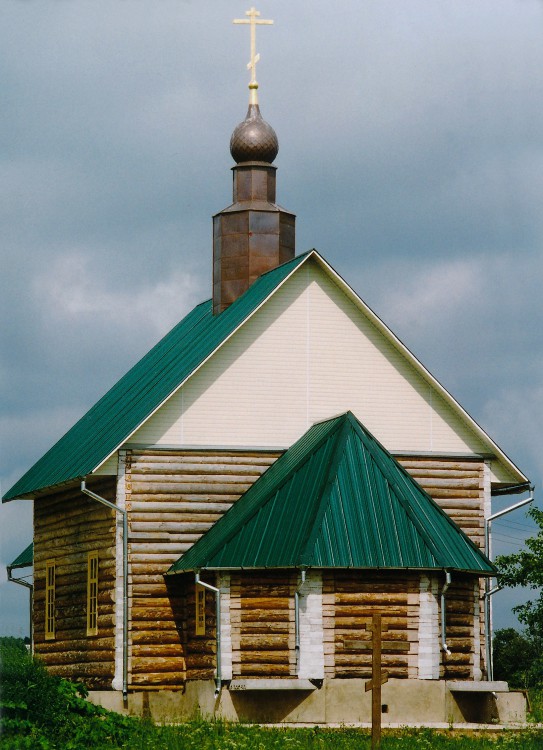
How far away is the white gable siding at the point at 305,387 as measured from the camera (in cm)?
3070

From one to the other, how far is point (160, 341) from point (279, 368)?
24.5ft

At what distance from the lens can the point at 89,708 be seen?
25250 millimetres

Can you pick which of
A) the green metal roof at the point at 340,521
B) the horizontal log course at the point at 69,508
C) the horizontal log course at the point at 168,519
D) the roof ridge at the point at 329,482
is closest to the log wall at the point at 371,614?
the green metal roof at the point at 340,521

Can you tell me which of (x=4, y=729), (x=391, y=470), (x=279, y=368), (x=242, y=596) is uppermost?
(x=279, y=368)

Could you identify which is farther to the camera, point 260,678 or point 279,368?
point 279,368

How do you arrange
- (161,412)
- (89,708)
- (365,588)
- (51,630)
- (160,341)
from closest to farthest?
(89,708)
(365,588)
(161,412)
(51,630)
(160,341)

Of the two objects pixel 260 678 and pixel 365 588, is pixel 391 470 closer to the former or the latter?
Answer: pixel 365 588

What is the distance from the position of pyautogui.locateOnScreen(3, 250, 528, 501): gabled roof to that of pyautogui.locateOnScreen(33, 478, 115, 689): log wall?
0.63m

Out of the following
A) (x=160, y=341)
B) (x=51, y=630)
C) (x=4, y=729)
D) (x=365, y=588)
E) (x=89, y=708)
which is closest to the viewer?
(x=4, y=729)

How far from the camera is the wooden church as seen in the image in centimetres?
2761

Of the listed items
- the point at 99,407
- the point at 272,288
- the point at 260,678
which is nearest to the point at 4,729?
the point at 260,678

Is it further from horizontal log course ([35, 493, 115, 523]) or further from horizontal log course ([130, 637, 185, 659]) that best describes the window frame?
horizontal log course ([35, 493, 115, 523])

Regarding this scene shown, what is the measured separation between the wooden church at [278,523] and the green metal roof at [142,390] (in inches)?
4.9

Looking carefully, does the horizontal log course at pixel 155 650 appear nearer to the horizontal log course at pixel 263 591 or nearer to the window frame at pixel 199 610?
the window frame at pixel 199 610
